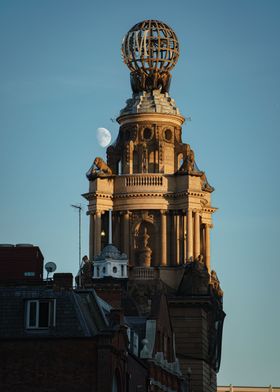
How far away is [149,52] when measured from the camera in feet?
628

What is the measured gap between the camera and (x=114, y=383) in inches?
4158

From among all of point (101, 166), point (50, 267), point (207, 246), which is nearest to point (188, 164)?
point (101, 166)

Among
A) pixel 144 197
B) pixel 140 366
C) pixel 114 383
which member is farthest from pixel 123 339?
pixel 144 197

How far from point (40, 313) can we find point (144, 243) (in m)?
77.7

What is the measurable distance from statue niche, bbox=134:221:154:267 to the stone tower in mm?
98

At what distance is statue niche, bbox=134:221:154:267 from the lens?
182 m

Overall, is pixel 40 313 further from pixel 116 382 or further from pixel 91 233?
pixel 91 233

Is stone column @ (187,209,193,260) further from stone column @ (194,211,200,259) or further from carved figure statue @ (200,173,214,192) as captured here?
carved figure statue @ (200,173,214,192)

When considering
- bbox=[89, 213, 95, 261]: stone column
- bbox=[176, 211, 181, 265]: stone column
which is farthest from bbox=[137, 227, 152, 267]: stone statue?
bbox=[89, 213, 95, 261]: stone column

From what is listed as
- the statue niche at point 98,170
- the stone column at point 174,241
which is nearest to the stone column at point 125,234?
the stone column at point 174,241

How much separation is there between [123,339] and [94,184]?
80.0m

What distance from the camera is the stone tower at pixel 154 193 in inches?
7077

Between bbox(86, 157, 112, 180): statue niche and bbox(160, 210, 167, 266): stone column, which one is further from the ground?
bbox(86, 157, 112, 180): statue niche

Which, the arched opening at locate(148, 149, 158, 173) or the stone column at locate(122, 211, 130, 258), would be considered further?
the arched opening at locate(148, 149, 158, 173)
